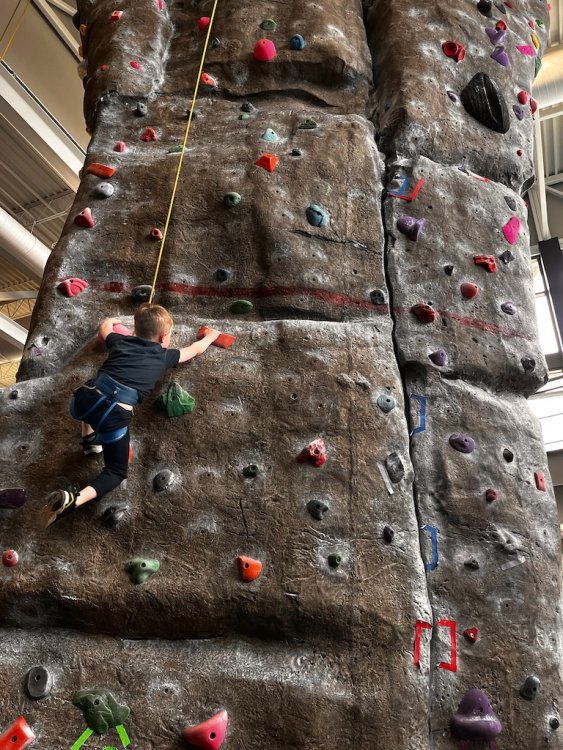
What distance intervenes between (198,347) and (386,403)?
0.63 meters

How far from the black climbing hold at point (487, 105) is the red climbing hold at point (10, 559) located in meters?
2.50

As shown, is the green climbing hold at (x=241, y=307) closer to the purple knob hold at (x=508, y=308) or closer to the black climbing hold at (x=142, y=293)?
the black climbing hold at (x=142, y=293)

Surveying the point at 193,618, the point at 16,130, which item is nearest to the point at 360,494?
the point at 193,618

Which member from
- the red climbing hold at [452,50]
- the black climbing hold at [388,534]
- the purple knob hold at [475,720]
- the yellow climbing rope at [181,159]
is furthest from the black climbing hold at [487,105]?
the purple knob hold at [475,720]

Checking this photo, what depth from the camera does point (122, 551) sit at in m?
1.77

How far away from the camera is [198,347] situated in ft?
6.72

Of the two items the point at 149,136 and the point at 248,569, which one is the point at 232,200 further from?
the point at 248,569

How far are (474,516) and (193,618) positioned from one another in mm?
947

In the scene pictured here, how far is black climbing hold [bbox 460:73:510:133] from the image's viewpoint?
2.79 meters

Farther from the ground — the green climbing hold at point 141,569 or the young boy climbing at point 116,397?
the young boy climbing at point 116,397

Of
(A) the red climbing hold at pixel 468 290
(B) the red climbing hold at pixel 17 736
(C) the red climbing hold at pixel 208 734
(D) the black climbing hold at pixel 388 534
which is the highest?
(B) the red climbing hold at pixel 17 736

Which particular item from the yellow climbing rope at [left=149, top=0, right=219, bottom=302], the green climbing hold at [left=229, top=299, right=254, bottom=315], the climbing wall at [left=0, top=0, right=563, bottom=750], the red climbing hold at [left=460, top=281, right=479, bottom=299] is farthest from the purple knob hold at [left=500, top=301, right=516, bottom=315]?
the yellow climbing rope at [left=149, top=0, right=219, bottom=302]

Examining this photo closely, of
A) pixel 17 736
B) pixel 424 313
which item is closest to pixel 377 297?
pixel 424 313

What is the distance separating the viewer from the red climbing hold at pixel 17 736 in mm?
1514
